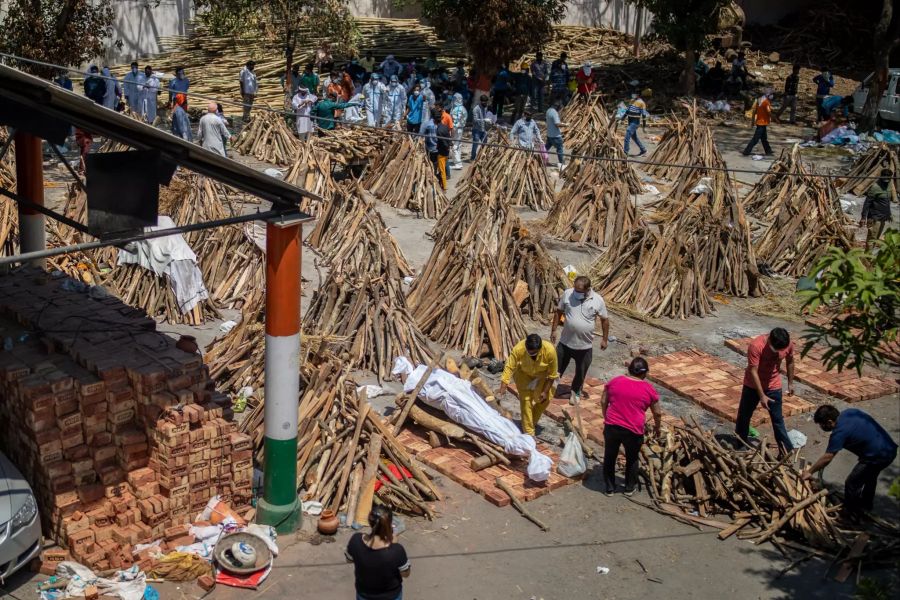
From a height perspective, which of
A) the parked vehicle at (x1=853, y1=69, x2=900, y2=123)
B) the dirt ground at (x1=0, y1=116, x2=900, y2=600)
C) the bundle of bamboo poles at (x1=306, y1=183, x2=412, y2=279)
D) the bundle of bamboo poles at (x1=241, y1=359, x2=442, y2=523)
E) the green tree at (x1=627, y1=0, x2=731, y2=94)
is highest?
the green tree at (x1=627, y1=0, x2=731, y2=94)

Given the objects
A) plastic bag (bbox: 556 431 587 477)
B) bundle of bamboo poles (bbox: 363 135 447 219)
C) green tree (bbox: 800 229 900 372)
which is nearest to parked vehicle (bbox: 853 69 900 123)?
bundle of bamboo poles (bbox: 363 135 447 219)

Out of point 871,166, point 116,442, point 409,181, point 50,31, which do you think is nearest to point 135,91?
point 50,31

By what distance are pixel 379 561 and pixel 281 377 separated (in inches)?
89.0

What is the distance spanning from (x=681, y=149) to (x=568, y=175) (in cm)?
394

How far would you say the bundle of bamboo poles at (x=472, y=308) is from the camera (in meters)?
13.1

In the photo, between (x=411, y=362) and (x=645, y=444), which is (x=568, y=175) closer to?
(x=411, y=362)

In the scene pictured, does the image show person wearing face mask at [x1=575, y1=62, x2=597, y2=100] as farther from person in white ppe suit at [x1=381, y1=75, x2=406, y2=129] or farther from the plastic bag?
the plastic bag

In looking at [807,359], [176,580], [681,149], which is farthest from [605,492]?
[681,149]

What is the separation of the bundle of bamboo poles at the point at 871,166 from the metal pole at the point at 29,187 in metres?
16.9

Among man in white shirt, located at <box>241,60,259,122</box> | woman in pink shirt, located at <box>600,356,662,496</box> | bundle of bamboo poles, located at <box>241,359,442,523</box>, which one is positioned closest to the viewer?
bundle of bamboo poles, located at <box>241,359,442,523</box>

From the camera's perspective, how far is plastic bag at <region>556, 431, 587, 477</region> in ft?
33.7

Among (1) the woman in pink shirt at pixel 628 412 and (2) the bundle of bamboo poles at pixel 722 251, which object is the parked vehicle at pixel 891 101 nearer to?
(2) the bundle of bamboo poles at pixel 722 251

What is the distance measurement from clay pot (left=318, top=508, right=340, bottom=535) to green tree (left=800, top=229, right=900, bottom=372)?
14.0 feet

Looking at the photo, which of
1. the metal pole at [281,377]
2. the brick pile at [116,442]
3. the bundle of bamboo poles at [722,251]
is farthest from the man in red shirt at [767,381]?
the brick pile at [116,442]
